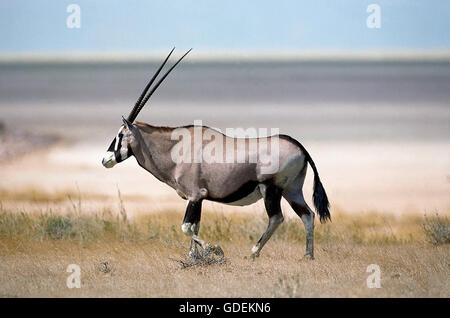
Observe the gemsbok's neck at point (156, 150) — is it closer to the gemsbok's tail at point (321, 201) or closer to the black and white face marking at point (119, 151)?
the black and white face marking at point (119, 151)

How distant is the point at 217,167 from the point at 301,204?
1.27 m

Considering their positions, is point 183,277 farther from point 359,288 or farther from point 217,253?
point 359,288

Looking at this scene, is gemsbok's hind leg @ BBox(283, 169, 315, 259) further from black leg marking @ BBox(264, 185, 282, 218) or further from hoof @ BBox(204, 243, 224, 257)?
hoof @ BBox(204, 243, 224, 257)

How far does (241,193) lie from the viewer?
11070 mm

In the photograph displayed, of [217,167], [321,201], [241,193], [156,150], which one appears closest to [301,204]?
[321,201]

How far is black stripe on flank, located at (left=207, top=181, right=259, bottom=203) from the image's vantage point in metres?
11.0

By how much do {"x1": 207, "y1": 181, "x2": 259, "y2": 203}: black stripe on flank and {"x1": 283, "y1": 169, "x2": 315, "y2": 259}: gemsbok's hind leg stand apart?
562mm

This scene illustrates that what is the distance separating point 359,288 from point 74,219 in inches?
232

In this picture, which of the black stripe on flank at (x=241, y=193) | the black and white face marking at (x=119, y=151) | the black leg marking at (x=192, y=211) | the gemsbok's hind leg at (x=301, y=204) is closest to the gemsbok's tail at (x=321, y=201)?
the gemsbok's hind leg at (x=301, y=204)

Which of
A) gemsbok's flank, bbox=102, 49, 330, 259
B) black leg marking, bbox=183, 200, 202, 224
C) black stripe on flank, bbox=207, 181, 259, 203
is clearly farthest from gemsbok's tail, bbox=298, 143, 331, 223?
black leg marking, bbox=183, 200, 202, 224
